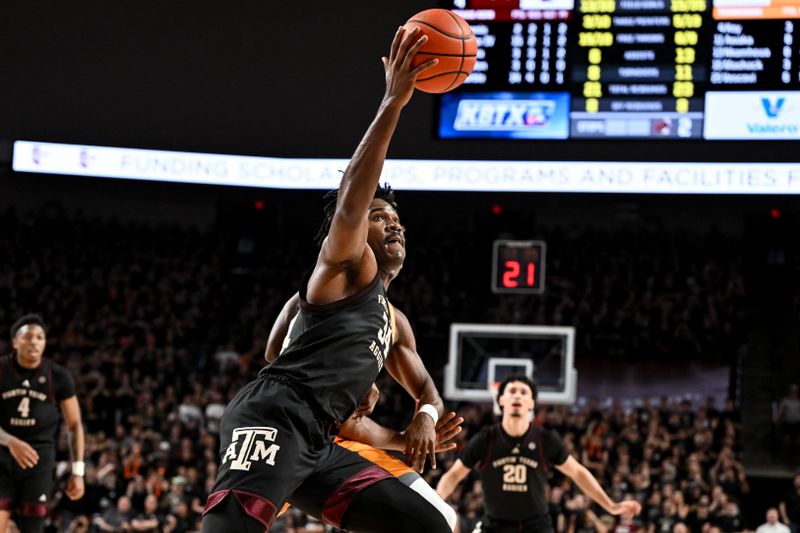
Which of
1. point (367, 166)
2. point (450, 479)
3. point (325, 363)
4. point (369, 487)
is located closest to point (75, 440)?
point (450, 479)

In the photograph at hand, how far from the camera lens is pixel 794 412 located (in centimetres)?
1722

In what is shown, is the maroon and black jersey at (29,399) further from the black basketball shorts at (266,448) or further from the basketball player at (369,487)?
the black basketball shorts at (266,448)

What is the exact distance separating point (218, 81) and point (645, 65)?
8.59 meters

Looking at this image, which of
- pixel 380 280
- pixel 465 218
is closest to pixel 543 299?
pixel 465 218

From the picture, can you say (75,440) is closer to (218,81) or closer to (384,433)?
(384,433)

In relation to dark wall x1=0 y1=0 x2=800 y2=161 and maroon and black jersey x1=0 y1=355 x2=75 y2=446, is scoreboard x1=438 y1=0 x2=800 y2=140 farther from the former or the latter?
maroon and black jersey x1=0 y1=355 x2=75 y2=446

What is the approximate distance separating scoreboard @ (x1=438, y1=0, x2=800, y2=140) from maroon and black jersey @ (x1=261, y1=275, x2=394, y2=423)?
31.6 feet

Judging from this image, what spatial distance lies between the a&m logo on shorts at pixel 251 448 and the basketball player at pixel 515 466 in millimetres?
3728

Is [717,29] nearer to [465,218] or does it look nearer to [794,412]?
[794,412]

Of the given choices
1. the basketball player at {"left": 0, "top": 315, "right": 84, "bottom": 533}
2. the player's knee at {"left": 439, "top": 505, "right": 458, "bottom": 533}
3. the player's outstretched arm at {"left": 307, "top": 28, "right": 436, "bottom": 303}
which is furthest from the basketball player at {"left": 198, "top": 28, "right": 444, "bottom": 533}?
the basketball player at {"left": 0, "top": 315, "right": 84, "bottom": 533}

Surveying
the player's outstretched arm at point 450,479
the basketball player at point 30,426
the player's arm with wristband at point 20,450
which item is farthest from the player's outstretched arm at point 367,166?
the basketball player at point 30,426

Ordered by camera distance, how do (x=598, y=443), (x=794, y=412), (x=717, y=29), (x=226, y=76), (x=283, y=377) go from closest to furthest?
1. (x=283, y=377)
2. (x=717, y=29)
3. (x=598, y=443)
4. (x=794, y=412)
5. (x=226, y=76)

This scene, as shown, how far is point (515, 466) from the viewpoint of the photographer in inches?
313

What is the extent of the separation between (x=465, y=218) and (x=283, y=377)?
64.3 ft
